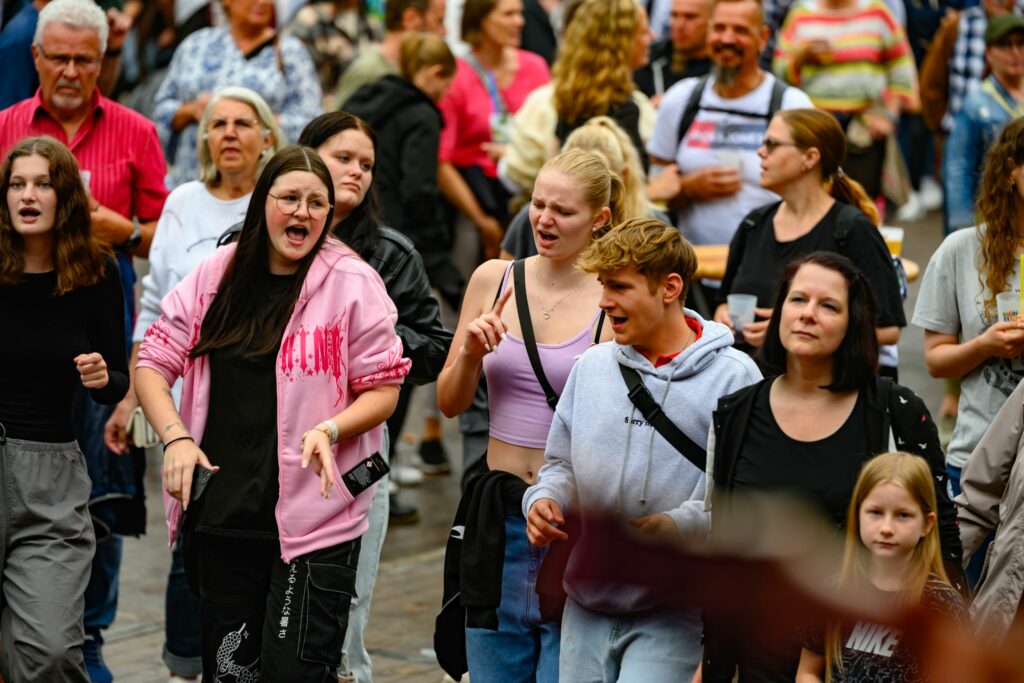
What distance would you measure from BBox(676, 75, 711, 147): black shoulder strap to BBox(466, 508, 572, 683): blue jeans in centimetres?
339

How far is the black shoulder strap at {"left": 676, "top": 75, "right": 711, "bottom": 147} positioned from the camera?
731 cm

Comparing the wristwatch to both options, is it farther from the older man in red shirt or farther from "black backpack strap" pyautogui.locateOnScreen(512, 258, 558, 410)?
"black backpack strap" pyautogui.locateOnScreen(512, 258, 558, 410)

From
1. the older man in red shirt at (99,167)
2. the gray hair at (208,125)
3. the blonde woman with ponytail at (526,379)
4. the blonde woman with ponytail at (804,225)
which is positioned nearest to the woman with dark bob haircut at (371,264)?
the gray hair at (208,125)

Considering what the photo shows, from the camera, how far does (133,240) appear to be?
6.09 meters

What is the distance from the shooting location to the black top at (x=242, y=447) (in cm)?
450

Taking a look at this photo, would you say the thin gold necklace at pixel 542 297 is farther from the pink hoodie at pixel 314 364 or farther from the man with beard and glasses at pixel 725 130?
the man with beard and glasses at pixel 725 130

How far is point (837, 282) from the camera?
13.6ft

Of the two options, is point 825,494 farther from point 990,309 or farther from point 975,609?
point 990,309

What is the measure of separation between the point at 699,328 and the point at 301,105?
13.8 ft

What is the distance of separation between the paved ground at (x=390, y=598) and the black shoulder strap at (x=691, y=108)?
238 centimetres

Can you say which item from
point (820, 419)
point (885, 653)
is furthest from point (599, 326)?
point (885, 653)

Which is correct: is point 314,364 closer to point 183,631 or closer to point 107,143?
point 183,631

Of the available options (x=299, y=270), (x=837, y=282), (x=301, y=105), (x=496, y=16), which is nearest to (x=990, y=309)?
(x=837, y=282)

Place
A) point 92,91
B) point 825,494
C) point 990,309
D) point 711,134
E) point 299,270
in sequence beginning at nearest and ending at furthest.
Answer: point 825,494 < point 299,270 < point 990,309 < point 92,91 < point 711,134
